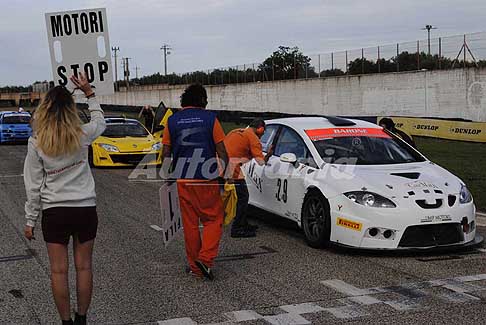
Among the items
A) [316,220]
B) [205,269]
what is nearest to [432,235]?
[316,220]

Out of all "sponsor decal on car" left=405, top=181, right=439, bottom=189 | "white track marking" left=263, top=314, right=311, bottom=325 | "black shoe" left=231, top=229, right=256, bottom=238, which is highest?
"sponsor decal on car" left=405, top=181, right=439, bottom=189

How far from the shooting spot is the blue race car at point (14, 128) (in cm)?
2747

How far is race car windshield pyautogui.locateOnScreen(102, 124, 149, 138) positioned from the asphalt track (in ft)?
32.4

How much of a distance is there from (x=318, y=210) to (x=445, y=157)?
1189 cm

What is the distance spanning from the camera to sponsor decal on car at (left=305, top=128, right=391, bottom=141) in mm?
8650

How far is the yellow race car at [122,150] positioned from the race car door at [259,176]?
8177mm

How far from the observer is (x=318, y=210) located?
7.73 meters

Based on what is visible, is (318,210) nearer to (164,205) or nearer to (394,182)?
(394,182)

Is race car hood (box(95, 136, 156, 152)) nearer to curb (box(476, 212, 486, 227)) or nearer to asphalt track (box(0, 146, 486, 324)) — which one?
asphalt track (box(0, 146, 486, 324))

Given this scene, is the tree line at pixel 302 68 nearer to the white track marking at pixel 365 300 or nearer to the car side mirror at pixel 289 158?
the car side mirror at pixel 289 158

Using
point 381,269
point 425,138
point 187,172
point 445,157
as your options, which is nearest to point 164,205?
point 187,172

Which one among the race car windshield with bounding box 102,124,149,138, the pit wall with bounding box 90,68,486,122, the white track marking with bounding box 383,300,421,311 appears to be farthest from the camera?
the pit wall with bounding box 90,68,486,122

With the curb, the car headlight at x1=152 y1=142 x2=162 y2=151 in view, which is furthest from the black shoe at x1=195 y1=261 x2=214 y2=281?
the car headlight at x1=152 y1=142 x2=162 y2=151

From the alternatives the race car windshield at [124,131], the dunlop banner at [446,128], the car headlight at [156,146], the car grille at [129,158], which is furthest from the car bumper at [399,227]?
the dunlop banner at [446,128]
